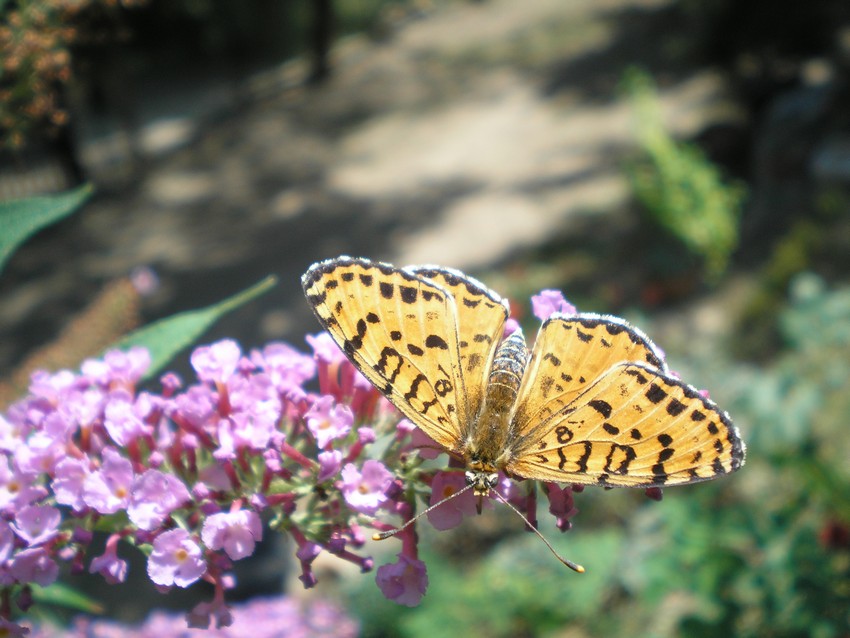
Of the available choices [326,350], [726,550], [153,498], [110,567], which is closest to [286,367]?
[326,350]

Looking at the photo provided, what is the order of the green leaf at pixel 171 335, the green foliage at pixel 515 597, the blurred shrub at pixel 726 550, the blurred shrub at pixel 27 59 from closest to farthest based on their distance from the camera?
the green leaf at pixel 171 335 → the blurred shrub at pixel 27 59 → the blurred shrub at pixel 726 550 → the green foliage at pixel 515 597

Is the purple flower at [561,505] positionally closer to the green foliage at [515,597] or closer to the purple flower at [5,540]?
the purple flower at [5,540]

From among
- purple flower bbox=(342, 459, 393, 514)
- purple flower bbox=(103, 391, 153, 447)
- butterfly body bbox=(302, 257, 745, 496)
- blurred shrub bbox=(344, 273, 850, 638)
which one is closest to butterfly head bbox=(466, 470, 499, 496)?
butterfly body bbox=(302, 257, 745, 496)

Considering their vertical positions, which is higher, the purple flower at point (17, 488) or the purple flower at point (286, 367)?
the purple flower at point (286, 367)

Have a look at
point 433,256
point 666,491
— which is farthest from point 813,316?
point 433,256

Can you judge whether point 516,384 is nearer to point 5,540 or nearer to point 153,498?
point 153,498

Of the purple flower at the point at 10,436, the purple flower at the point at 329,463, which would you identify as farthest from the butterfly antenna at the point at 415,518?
the purple flower at the point at 10,436

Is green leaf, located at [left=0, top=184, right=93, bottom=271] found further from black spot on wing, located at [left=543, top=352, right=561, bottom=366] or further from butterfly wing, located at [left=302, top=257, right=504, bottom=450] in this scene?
black spot on wing, located at [left=543, top=352, right=561, bottom=366]
